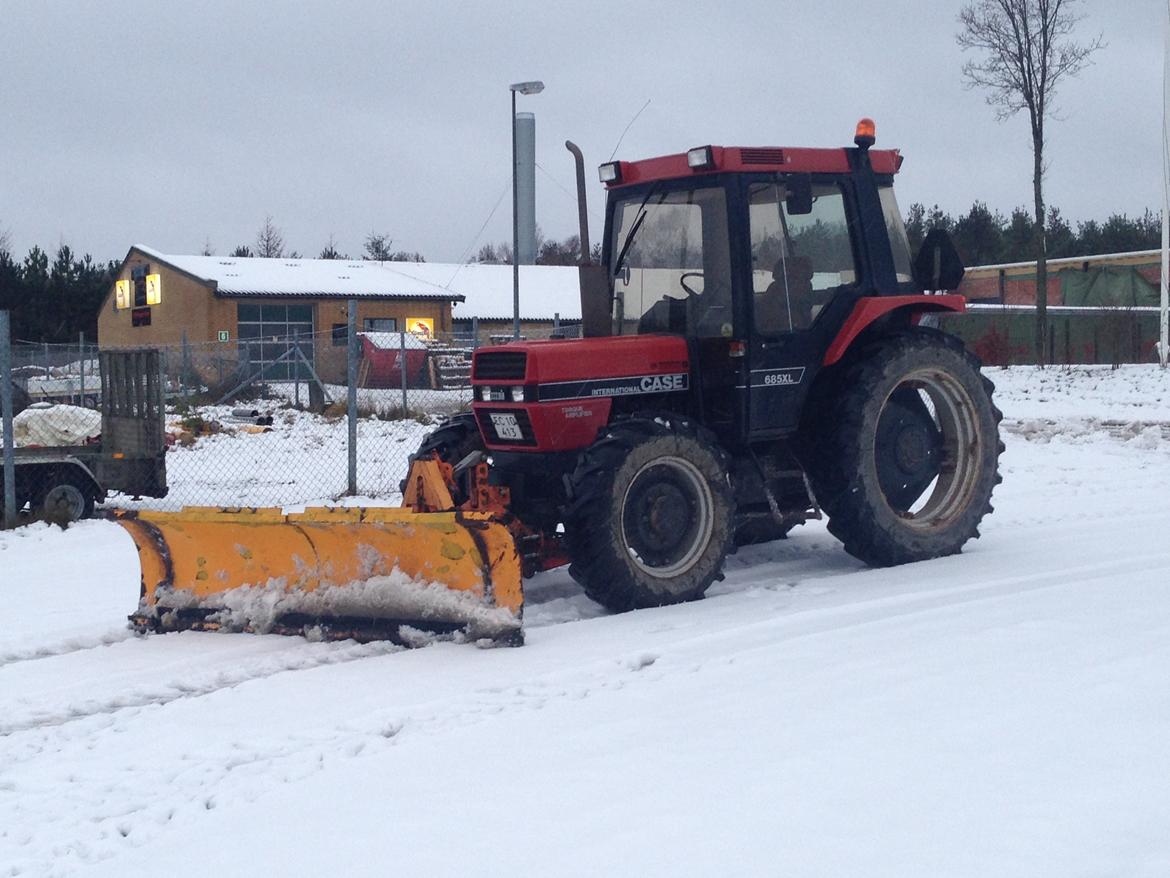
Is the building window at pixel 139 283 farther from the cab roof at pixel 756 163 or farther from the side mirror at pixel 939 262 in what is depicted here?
the side mirror at pixel 939 262

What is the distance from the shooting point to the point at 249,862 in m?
3.88

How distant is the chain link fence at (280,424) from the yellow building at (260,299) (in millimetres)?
8479

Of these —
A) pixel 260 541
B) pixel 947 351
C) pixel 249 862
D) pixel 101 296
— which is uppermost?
pixel 101 296

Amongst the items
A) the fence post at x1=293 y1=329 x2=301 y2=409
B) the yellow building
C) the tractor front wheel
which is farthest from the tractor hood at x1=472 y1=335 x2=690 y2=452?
the yellow building

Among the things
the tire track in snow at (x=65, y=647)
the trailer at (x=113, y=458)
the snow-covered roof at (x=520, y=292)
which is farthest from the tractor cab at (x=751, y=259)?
the snow-covered roof at (x=520, y=292)

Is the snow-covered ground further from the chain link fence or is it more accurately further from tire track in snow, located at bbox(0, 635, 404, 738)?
the chain link fence

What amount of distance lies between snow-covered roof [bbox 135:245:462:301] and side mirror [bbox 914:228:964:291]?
112 feet

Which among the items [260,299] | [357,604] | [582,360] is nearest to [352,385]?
[582,360]

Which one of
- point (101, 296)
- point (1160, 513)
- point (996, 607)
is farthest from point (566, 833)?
point (101, 296)

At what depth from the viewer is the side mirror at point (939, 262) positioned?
823 cm

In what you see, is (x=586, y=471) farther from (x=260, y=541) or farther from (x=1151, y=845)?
(x=1151, y=845)

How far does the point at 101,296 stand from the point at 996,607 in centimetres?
4970

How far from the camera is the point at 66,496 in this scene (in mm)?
11500

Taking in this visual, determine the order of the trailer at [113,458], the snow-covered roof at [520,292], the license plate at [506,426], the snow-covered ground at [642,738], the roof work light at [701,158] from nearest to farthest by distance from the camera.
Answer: the snow-covered ground at [642,738], the license plate at [506,426], the roof work light at [701,158], the trailer at [113,458], the snow-covered roof at [520,292]
